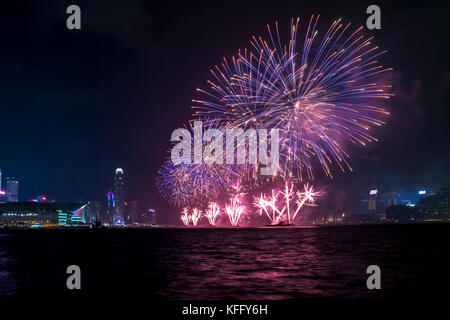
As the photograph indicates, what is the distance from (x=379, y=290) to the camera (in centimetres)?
2292

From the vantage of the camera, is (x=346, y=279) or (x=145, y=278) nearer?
(x=346, y=279)

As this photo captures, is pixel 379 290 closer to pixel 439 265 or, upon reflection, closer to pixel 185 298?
pixel 185 298

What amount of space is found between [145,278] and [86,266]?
10.6 m

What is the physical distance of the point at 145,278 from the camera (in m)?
28.9

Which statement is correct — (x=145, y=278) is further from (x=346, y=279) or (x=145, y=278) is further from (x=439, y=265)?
(x=439, y=265)

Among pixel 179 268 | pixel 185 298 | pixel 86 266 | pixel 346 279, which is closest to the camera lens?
pixel 185 298

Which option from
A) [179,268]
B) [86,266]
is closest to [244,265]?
[179,268]
